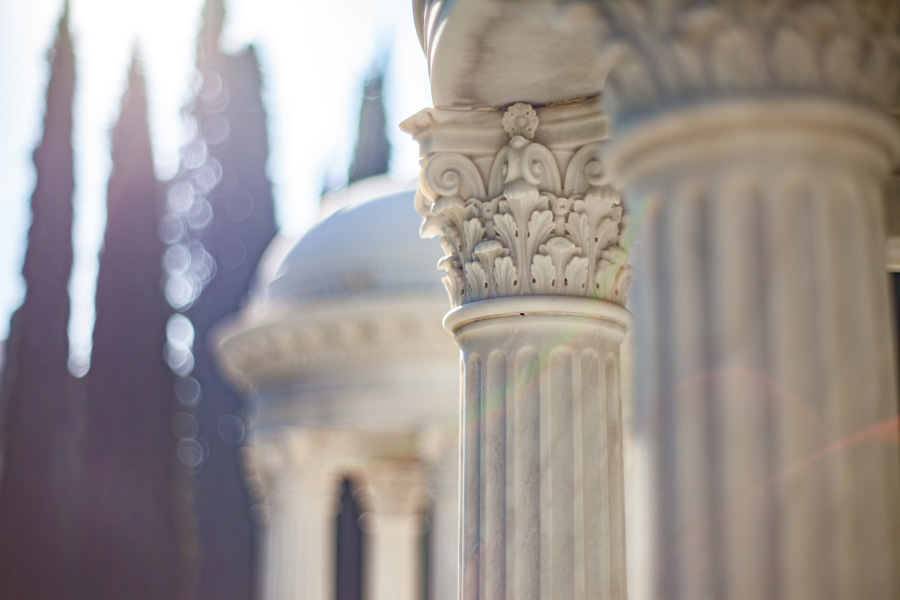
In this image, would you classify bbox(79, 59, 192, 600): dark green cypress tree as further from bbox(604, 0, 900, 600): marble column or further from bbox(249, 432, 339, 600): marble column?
bbox(604, 0, 900, 600): marble column

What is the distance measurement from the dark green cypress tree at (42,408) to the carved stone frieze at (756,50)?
3454 cm

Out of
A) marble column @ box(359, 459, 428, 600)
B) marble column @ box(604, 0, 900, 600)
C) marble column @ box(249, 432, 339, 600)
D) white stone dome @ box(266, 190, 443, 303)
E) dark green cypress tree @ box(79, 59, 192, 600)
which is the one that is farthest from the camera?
dark green cypress tree @ box(79, 59, 192, 600)

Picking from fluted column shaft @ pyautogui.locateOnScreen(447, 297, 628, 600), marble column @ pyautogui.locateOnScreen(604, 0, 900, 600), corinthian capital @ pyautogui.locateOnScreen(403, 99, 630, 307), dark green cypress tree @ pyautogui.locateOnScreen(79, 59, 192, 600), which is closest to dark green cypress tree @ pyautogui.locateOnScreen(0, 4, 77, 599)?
dark green cypress tree @ pyautogui.locateOnScreen(79, 59, 192, 600)

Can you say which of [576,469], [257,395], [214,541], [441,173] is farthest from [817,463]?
[214,541]

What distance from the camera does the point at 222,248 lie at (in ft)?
152

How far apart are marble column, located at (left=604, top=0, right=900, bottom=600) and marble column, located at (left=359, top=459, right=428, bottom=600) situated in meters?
16.1

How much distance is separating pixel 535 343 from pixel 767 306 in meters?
2.33

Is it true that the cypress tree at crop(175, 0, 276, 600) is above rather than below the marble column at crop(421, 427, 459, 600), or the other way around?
above

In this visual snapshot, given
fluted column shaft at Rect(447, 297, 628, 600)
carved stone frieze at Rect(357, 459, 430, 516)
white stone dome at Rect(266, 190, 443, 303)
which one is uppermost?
white stone dome at Rect(266, 190, 443, 303)

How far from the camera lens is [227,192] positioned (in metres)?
47.3

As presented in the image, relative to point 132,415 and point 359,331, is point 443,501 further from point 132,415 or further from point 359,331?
point 132,415

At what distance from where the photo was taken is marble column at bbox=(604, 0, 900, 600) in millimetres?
3334

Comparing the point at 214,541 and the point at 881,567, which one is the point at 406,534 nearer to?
the point at 881,567

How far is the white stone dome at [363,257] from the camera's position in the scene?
1672 centimetres
